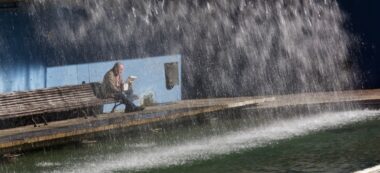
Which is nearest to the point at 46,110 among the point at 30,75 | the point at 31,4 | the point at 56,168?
the point at 30,75

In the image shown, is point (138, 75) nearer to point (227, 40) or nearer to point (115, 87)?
point (115, 87)

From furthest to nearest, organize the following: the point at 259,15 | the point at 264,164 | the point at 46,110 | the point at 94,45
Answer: the point at 259,15
the point at 94,45
the point at 46,110
the point at 264,164

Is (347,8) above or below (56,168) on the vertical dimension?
above

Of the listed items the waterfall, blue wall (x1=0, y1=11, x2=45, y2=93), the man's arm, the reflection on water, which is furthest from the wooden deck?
blue wall (x1=0, y1=11, x2=45, y2=93)

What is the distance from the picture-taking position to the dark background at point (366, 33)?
17.0 metres

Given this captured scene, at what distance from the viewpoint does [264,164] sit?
8445mm

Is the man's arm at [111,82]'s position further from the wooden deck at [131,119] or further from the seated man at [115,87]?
the wooden deck at [131,119]

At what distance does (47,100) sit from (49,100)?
6 centimetres

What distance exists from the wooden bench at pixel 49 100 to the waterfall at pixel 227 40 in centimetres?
119

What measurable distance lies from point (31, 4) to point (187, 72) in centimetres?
611

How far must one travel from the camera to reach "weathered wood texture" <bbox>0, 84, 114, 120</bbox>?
13336 mm

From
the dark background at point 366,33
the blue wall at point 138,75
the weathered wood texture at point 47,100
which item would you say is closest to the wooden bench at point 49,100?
the weathered wood texture at point 47,100

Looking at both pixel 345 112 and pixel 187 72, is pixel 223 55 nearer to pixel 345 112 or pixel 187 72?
pixel 187 72

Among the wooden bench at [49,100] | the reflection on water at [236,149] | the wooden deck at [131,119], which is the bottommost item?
the reflection on water at [236,149]
